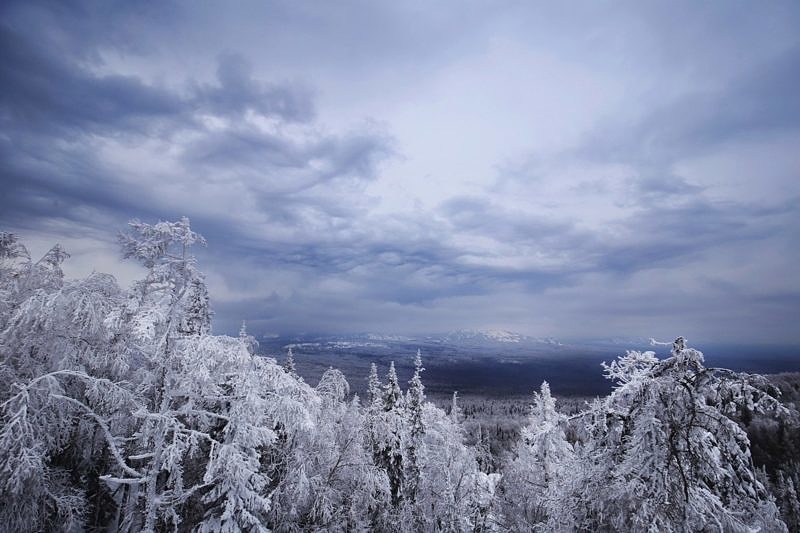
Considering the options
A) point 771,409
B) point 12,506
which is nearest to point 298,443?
point 12,506

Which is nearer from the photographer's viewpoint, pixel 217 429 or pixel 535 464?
pixel 217 429

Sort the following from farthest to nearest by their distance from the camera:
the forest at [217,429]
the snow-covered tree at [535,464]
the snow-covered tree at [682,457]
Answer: the snow-covered tree at [535,464] < the forest at [217,429] < the snow-covered tree at [682,457]

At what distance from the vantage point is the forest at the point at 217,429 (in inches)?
257

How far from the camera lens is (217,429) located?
13266mm

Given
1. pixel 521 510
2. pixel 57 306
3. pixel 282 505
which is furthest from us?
pixel 521 510

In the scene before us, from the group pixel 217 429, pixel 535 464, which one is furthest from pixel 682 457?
pixel 535 464

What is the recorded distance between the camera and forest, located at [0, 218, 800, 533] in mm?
Result: 6535

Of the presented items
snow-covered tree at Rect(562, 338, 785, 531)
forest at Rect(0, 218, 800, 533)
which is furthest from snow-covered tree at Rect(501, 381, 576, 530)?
snow-covered tree at Rect(562, 338, 785, 531)

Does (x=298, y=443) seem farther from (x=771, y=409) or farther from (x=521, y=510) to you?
(x=521, y=510)

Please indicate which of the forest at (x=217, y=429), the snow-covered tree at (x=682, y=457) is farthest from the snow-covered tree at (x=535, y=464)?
the snow-covered tree at (x=682, y=457)

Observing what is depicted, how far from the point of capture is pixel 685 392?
662 cm

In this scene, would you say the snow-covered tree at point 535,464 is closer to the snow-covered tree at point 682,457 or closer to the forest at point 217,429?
the forest at point 217,429

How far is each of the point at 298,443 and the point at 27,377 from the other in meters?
8.58

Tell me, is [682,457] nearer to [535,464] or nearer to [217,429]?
[217,429]
